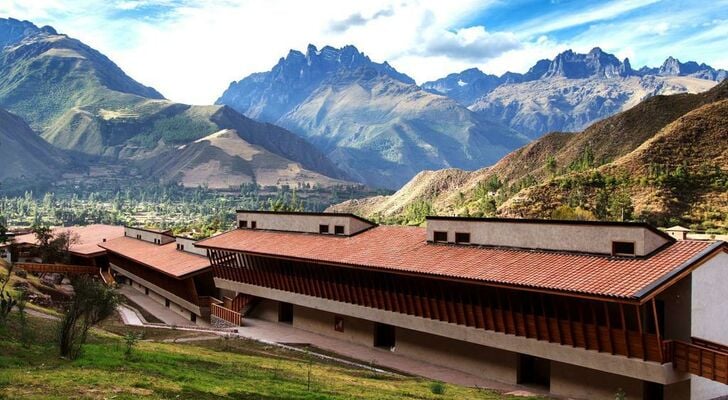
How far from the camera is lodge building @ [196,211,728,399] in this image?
24.2 metres

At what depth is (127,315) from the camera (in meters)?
51.4

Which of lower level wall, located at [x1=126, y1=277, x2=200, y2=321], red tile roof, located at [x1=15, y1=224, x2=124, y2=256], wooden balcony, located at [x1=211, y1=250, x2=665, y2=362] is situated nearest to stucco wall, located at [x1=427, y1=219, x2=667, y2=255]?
Answer: wooden balcony, located at [x1=211, y1=250, x2=665, y2=362]

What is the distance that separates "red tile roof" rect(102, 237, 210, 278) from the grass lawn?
69.5 ft

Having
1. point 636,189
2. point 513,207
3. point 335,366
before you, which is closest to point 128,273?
point 335,366

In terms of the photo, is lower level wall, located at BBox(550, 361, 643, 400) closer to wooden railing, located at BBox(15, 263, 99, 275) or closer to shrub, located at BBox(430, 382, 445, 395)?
shrub, located at BBox(430, 382, 445, 395)

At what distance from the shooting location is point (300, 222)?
47.8 meters

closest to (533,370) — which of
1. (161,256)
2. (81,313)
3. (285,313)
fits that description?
(81,313)

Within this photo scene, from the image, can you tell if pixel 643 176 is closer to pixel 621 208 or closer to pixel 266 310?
pixel 621 208

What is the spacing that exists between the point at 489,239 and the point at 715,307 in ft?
36.6

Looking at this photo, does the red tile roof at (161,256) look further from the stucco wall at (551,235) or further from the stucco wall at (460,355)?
the stucco wall at (551,235)

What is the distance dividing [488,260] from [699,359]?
411 inches

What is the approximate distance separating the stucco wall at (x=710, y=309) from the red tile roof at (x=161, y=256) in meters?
36.8

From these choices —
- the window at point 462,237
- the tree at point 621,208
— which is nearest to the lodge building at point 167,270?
the window at point 462,237

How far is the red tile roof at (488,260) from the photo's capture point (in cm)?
2464
